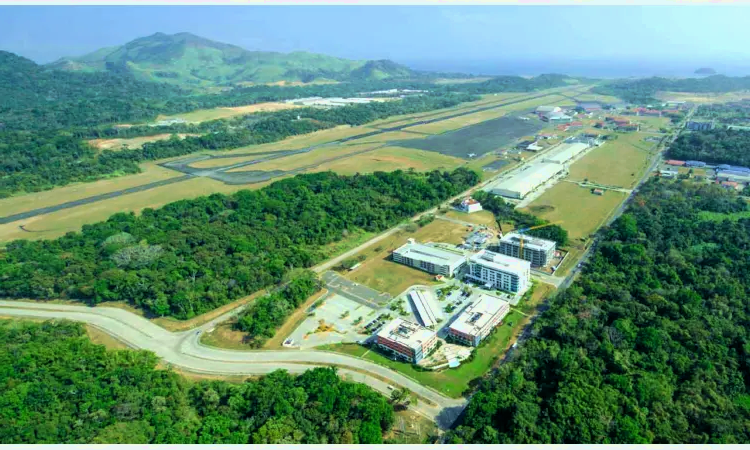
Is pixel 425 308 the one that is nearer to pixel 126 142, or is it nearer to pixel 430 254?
pixel 430 254

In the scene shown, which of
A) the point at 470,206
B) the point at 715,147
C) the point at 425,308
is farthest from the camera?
the point at 715,147

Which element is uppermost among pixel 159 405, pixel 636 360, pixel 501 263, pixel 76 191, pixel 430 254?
pixel 76 191

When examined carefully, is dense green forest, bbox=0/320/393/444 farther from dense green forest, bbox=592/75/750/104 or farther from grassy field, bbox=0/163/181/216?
dense green forest, bbox=592/75/750/104

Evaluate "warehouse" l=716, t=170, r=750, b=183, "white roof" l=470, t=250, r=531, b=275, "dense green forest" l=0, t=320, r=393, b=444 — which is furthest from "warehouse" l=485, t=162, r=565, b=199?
"dense green forest" l=0, t=320, r=393, b=444

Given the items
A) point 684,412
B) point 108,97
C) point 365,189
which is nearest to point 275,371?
point 684,412

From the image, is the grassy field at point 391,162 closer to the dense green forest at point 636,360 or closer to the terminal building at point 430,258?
the terminal building at point 430,258

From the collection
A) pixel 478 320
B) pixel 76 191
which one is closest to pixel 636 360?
pixel 478 320

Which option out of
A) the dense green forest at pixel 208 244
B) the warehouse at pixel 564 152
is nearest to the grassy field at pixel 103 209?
the dense green forest at pixel 208 244
